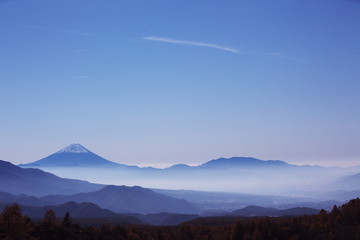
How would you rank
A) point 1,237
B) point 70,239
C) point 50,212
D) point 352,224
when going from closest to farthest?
point 1,237, point 70,239, point 50,212, point 352,224

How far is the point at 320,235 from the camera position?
6228 centimetres

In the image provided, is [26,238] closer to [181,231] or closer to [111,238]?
[111,238]

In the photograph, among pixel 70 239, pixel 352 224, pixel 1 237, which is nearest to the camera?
pixel 1 237

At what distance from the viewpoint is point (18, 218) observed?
51812mm

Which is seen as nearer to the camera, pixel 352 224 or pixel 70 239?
pixel 70 239

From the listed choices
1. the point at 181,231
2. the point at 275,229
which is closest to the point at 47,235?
the point at 181,231

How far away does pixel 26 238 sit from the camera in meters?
52.0

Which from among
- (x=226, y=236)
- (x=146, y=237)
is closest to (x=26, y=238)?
(x=146, y=237)

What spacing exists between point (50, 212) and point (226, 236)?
77.3ft

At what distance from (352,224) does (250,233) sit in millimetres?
16837

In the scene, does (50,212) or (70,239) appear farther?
(50,212)

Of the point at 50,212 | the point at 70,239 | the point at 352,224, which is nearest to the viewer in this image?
the point at 70,239

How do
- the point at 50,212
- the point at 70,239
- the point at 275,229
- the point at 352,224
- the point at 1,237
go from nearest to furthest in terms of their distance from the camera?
the point at 1,237 < the point at 70,239 < the point at 50,212 < the point at 275,229 < the point at 352,224

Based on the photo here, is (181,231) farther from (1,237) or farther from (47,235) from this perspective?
(1,237)
